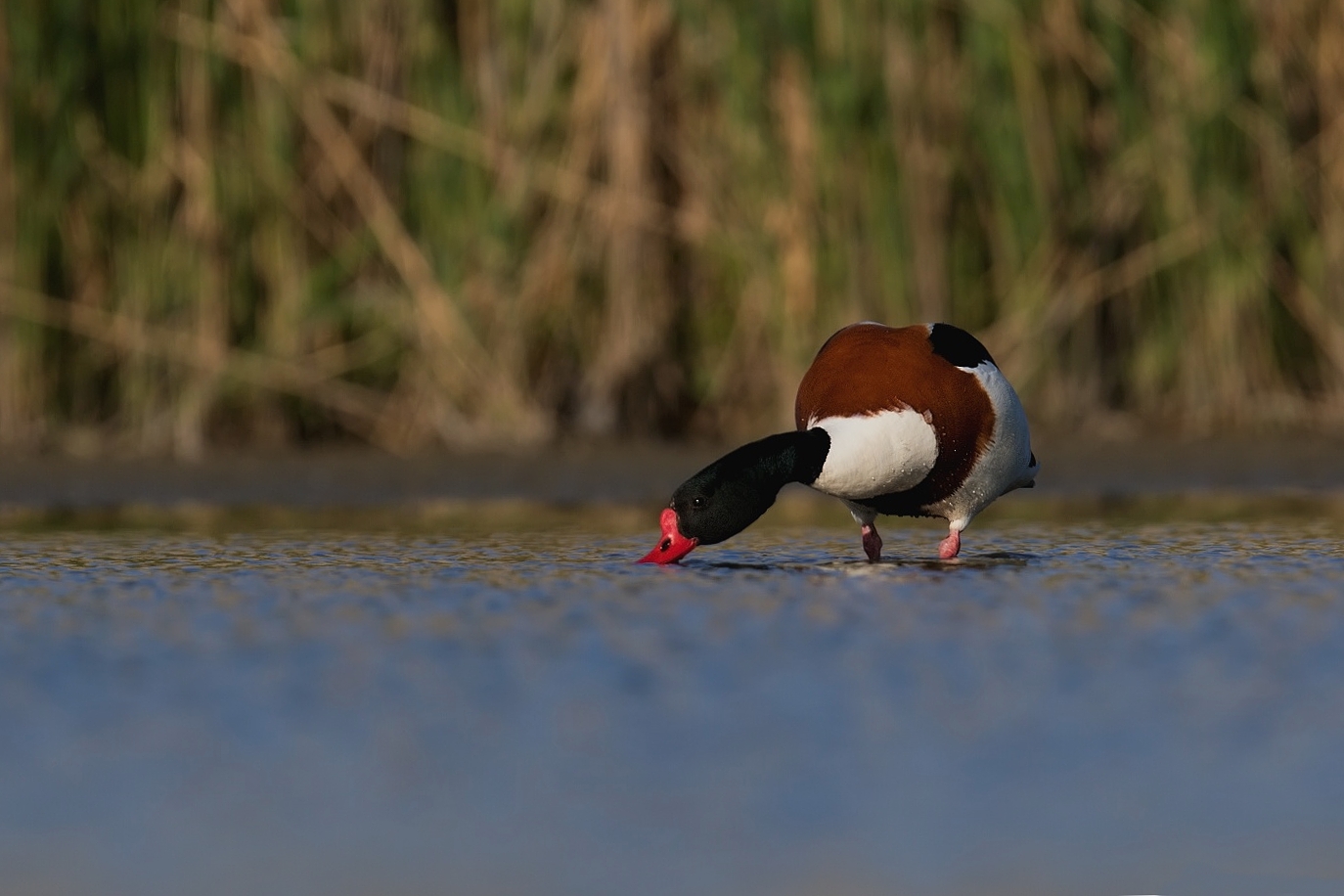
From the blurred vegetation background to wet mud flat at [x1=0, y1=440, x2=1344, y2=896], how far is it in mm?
2123

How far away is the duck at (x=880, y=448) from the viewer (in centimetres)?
539

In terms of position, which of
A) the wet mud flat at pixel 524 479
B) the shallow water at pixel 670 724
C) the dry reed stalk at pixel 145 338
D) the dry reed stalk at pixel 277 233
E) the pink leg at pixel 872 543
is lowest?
the shallow water at pixel 670 724

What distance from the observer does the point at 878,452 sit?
211 inches

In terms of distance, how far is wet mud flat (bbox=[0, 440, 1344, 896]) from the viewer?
2664 mm

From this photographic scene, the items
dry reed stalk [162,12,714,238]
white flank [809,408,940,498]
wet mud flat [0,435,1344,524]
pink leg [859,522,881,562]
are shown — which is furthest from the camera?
dry reed stalk [162,12,714,238]

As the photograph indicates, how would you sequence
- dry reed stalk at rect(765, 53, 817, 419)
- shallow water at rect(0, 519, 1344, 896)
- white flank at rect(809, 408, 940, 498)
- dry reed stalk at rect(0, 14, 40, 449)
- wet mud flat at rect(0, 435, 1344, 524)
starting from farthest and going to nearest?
dry reed stalk at rect(765, 53, 817, 419), dry reed stalk at rect(0, 14, 40, 449), wet mud flat at rect(0, 435, 1344, 524), white flank at rect(809, 408, 940, 498), shallow water at rect(0, 519, 1344, 896)

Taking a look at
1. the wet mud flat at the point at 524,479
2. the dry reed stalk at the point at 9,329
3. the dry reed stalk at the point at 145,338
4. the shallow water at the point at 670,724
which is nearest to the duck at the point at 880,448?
the shallow water at the point at 670,724

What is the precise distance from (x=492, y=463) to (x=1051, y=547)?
2480mm

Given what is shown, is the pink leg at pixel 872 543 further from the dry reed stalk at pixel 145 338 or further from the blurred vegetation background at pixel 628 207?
the dry reed stalk at pixel 145 338

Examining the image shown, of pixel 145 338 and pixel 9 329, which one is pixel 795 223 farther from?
pixel 9 329

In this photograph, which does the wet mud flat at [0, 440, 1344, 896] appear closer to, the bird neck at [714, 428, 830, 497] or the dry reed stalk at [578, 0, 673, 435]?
the bird neck at [714, 428, 830, 497]

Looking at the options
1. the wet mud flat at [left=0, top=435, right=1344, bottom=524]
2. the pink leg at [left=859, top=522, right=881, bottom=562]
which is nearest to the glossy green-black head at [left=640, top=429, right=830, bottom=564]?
the pink leg at [left=859, top=522, right=881, bottom=562]

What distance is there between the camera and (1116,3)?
314 inches

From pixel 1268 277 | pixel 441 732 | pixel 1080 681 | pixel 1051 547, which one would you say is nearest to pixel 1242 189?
pixel 1268 277
